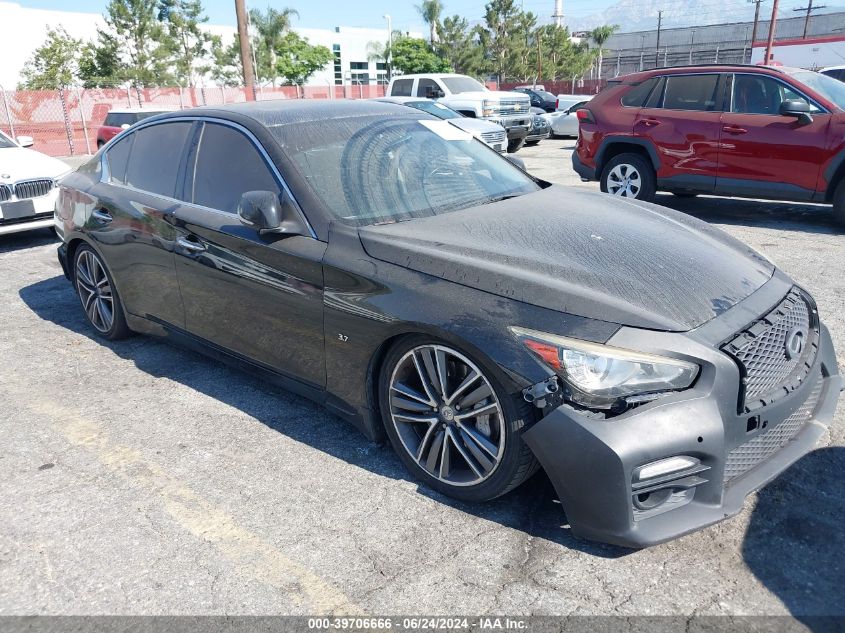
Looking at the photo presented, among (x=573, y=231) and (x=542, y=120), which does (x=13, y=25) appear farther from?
(x=573, y=231)

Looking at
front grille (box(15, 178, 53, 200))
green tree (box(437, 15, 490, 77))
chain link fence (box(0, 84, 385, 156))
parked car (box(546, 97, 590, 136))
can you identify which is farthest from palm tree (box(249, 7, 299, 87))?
front grille (box(15, 178, 53, 200))

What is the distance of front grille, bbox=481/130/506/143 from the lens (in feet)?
46.9

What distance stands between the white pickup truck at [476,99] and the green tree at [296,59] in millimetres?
43057

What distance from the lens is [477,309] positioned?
8.95ft

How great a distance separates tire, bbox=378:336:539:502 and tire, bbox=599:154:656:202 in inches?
260

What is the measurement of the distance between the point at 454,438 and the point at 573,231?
1127 millimetres

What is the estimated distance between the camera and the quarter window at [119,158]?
188 inches

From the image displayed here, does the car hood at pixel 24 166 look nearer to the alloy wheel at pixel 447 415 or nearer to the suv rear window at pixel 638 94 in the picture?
the alloy wheel at pixel 447 415

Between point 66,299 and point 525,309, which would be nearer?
point 525,309

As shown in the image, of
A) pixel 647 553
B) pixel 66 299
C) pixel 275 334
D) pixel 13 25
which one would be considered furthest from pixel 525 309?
pixel 13 25

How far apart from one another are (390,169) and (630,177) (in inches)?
240

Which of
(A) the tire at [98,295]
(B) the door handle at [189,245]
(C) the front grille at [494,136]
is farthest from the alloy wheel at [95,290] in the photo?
(C) the front grille at [494,136]

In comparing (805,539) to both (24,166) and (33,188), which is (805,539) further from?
(24,166)

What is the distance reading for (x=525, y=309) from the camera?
8.69ft
